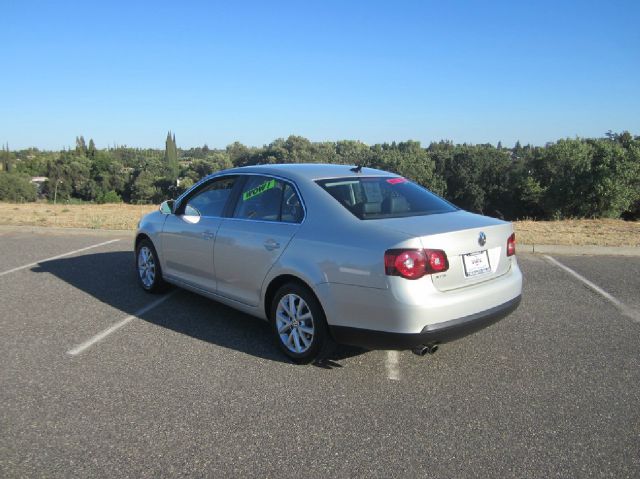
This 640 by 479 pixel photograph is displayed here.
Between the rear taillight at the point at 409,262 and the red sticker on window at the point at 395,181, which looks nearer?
the rear taillight at the point at 409,262

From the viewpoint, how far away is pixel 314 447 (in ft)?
9.29

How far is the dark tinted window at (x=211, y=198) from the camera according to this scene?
486cm

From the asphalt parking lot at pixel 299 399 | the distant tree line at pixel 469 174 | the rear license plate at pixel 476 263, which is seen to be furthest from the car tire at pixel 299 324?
the distant tree line at pixel 469 174

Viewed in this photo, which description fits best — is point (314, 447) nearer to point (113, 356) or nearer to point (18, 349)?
point (113, 356)

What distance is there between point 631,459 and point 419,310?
1390mm

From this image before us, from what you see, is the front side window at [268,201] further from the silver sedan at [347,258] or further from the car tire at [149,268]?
the car tire at [149,268]

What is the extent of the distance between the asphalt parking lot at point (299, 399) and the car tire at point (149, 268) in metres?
0.42

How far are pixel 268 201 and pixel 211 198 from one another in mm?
950

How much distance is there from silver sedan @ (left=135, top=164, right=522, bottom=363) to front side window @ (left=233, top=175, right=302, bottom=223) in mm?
12

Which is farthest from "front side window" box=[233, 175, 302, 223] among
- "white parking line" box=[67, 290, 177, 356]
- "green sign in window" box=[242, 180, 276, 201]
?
"white parking line" box=[67, 290, 177, 356]

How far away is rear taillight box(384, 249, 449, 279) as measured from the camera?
325cm

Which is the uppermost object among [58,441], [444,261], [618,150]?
[618,150]

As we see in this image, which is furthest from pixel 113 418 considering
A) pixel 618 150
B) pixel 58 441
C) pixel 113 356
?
pixel 618 150

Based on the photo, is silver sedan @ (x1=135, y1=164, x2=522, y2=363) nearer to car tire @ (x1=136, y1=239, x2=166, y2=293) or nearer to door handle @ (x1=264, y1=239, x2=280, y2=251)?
door handle @ (x1=264, y1=239, x2=280, y2=251)
